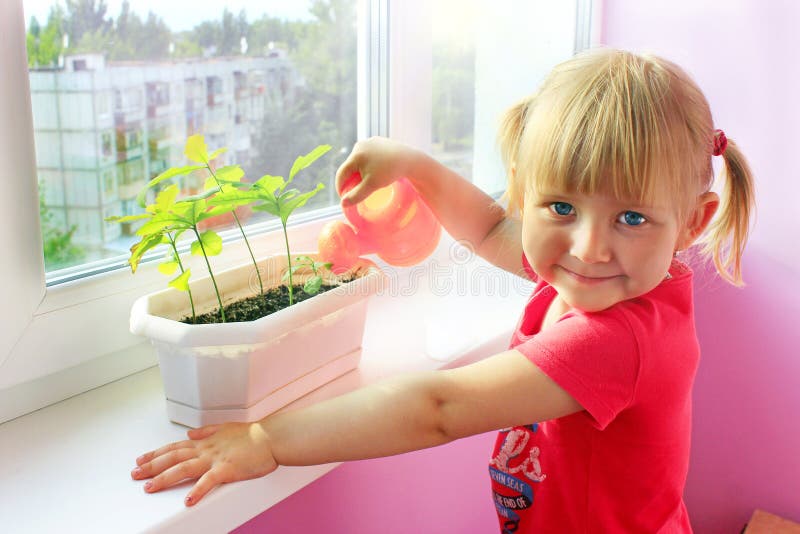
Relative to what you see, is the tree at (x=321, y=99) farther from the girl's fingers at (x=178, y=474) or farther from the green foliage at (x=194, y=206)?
the girl's fingers at (x=178, y=474)

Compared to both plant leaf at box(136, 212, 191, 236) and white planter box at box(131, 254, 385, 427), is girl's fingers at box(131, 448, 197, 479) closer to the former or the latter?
white planter box at box(131, 254, 385, 427)

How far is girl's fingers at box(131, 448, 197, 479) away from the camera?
621 millimetres

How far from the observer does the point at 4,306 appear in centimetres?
67

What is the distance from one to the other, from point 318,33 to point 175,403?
532mm

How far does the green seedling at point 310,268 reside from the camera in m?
0.77

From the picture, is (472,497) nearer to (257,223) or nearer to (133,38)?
(257,223)

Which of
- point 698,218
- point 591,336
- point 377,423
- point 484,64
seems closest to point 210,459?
point 377,423

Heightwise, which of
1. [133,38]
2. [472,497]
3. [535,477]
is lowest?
[472,497]

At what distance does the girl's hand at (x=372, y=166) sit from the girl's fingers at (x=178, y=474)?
313mm

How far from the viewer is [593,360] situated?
69cm

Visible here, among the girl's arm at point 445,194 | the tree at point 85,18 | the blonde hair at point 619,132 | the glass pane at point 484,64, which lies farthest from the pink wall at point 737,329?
the tree at point 85,18

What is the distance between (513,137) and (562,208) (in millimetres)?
133

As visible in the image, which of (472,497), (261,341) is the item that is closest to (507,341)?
(472,497)

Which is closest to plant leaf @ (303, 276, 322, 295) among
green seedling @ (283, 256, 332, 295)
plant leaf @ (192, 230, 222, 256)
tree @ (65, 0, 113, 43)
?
green seedling @ (283, 256, 332, 295)
